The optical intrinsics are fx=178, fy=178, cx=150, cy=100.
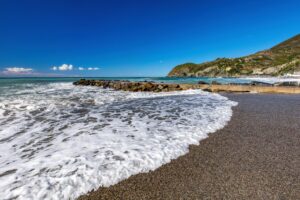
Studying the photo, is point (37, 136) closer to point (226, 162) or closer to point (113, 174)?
point (113, 174)

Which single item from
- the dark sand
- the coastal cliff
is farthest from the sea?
the coastal cliff

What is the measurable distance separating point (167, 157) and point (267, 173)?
188cm

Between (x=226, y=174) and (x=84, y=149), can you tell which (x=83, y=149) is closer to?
(x=84, y=149)

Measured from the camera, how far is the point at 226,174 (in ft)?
10.4

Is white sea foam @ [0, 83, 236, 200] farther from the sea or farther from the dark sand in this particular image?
the dark sand

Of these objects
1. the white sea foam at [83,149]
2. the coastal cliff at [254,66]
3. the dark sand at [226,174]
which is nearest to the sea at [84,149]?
the white sea foam at [83,149]

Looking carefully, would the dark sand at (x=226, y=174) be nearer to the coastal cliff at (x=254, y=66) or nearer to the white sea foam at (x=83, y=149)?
the white sea foam at (x=83, y=149)

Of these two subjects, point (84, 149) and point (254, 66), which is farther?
point (254, 66)

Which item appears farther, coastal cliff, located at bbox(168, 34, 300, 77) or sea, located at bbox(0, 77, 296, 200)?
coastal cliff, located at bbox(168, 34, 300, 77)

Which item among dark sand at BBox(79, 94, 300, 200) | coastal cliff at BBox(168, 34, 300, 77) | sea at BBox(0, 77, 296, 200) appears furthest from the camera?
coastal cliff at BBox(168, 34, 300, 77)

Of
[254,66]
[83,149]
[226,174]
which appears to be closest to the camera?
[226,174]

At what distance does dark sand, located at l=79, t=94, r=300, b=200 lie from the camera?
8.80 feet

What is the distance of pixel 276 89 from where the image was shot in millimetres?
18391

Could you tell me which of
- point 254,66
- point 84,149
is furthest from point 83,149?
point 254,66
